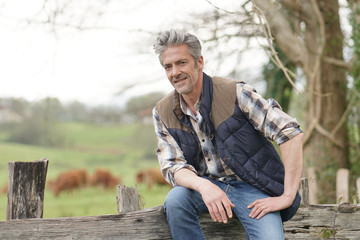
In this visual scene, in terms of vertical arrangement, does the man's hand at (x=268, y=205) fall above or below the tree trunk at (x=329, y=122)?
below

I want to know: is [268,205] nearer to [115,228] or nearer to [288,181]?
[288,181]

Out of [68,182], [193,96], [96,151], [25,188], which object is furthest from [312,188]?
[96,151]

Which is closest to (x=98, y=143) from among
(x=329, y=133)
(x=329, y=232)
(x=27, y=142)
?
(x=27, y=142)

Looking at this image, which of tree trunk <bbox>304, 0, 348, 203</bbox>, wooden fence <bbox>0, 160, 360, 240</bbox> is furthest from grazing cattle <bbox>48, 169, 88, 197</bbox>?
wooden fence <bbox>0, 160, 360, 240</bbox>

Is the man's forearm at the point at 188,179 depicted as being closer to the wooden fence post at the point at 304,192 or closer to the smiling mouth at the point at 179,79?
the smiling mouth at the point at 179,79

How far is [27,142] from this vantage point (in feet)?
95.9

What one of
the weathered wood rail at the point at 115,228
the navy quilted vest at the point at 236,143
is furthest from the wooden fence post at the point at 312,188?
the navy quilted vest at the point at 236,143

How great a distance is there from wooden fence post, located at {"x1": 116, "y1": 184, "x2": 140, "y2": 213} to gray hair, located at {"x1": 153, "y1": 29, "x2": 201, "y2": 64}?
87 cm

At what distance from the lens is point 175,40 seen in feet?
8.73

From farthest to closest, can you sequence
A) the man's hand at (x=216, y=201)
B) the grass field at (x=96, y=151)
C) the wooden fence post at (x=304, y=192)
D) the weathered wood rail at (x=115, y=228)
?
the grass field at (x=96, y=151) < the wooden fence post at (x=304, y=192) < the weathered wood rail at (x=115, y=228) < the man's hand at (x=216, y=201)

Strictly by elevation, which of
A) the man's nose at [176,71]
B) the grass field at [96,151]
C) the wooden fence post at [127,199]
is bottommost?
the wooden fence post at [127,199]

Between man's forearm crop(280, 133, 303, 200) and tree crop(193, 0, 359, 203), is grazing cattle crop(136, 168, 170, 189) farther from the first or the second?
man's forearm crop(280, 133, 303, 200)

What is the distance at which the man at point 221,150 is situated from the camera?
99.7 inches

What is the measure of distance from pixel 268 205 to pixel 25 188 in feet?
4.58
